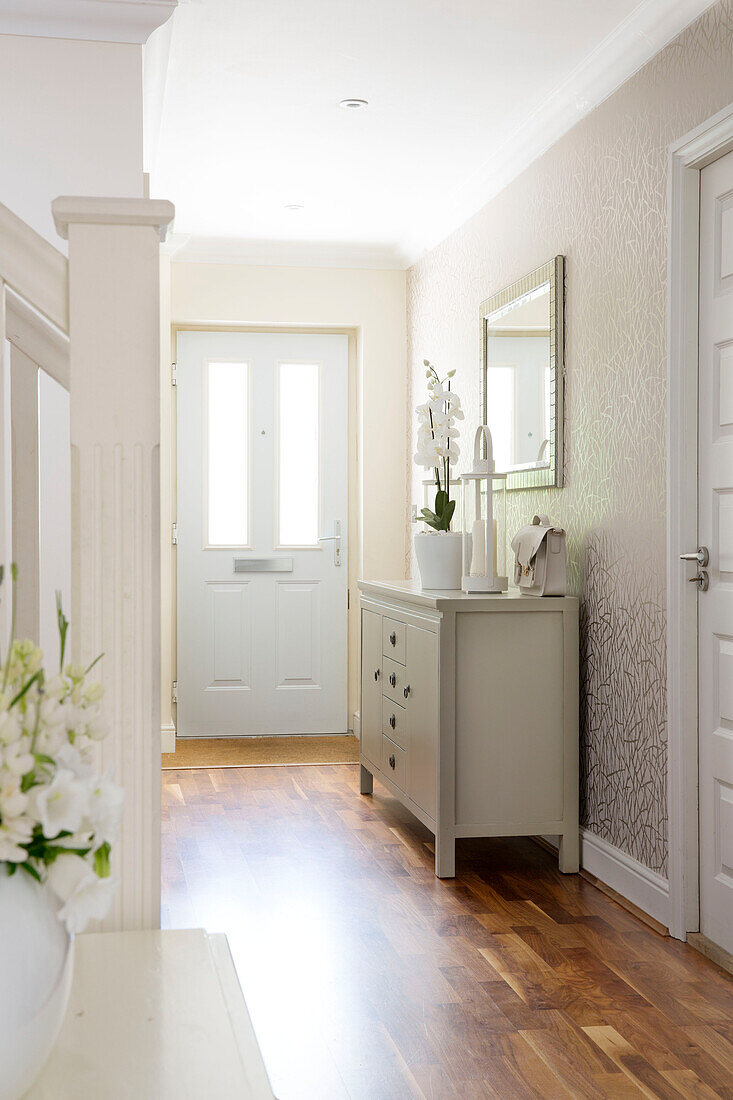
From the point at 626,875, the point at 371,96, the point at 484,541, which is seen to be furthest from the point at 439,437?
the point at 626,875

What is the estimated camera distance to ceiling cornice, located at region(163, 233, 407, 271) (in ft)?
18.0

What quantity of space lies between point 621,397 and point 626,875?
55.6 inches

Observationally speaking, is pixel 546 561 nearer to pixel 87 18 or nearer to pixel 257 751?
pixel 87 18

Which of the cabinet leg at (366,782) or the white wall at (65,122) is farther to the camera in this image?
the cabinet leg at (366,782)

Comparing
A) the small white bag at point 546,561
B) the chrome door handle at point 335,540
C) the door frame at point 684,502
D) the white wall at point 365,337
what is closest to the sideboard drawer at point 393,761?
the small white bag at point 546,561

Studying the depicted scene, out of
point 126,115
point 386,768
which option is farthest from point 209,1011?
point 386,768

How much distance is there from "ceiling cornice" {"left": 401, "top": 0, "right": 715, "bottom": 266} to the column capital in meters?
2.19

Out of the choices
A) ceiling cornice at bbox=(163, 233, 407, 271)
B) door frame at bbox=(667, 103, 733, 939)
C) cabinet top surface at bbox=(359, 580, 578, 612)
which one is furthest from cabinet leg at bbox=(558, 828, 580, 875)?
ceiling cornice at bbox=(163, 233, 407, 271)

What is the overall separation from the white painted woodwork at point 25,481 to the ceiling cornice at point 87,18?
63.0 inches

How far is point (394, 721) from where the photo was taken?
394cm

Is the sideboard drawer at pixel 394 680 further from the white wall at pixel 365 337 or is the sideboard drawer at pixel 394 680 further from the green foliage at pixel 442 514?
the white wall at pixel 365 337

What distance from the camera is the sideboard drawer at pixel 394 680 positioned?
380 centimetres

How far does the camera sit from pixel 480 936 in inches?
111

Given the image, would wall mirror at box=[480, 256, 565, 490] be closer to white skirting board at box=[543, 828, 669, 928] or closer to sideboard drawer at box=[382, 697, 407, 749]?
sideboard drawer at box=[382, 697, 407, 749]
